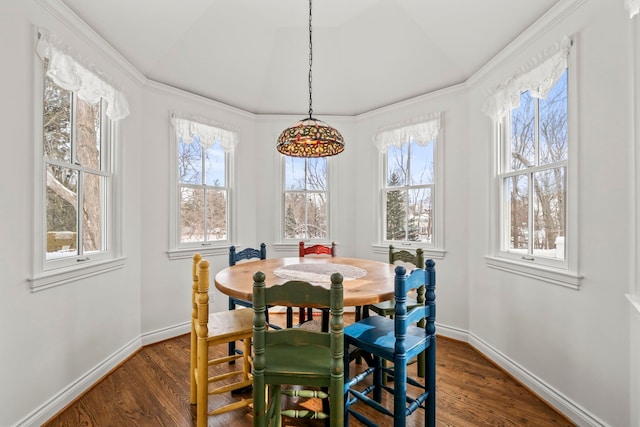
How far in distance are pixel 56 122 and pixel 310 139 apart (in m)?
1.73

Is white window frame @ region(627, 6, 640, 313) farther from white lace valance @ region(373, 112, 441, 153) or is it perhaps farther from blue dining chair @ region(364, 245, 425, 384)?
white lace valance @ region(373, 112, 441, 153)

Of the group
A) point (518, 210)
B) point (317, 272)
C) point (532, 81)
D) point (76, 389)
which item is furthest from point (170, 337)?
point (532, 81)

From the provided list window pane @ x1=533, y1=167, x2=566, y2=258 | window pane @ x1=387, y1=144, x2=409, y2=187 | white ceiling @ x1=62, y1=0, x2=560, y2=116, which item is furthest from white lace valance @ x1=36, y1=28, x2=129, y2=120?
window pane @ x1=533, y1=167, x2=566, y2=258

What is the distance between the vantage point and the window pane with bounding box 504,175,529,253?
2.46 m

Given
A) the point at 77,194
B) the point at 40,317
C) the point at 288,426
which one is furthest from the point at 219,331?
the point at 77,194

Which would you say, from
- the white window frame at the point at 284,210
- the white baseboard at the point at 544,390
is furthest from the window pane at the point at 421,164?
the white baseboard at the point at 544,390

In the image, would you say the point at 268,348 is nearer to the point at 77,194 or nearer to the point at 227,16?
the point at 77,194

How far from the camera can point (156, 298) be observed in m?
3.03

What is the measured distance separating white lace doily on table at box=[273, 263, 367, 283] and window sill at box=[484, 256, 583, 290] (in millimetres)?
1213

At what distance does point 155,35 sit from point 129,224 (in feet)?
5.42

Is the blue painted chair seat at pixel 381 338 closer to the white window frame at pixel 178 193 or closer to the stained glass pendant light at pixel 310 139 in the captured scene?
the stained glass pendant light at pixel 310 139

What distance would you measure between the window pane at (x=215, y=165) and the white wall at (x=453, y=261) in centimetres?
20

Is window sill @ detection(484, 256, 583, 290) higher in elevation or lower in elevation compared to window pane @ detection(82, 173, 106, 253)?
lower

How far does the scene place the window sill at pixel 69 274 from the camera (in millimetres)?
1846
